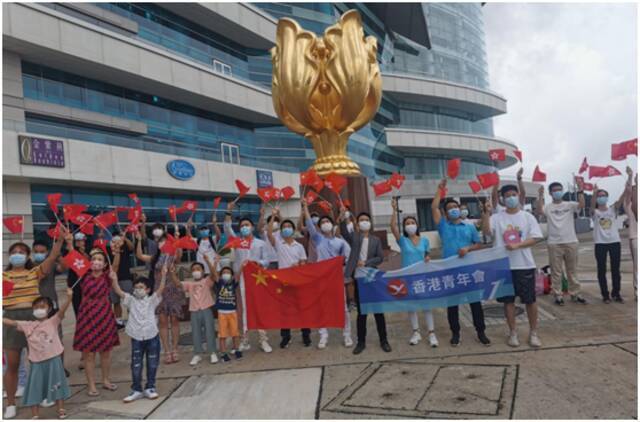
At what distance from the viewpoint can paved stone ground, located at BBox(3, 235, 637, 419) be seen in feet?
11.7

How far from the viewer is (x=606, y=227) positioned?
21.6 feet

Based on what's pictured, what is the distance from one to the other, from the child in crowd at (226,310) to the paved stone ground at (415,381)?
265mm

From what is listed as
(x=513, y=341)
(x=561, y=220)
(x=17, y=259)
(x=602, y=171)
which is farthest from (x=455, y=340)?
(x=17, y=259)

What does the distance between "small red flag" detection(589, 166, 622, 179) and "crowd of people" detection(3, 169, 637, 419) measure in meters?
0.24

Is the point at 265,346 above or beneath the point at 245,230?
beneath

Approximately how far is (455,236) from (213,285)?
3160 mm

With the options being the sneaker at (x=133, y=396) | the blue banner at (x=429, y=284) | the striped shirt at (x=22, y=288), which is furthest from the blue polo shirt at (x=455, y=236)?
the striped shirt at (x=22, y=288)

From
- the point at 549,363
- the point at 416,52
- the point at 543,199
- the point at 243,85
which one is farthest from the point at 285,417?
the point at 416,52

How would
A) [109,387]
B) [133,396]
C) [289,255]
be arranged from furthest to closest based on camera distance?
[289,255] → [109,387] → [133,396]

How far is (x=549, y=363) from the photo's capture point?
434 centimetres

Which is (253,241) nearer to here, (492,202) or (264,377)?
(264,377)

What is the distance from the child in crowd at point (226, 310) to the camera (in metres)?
5.46

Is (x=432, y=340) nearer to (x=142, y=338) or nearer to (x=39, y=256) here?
(x=142, y=338)

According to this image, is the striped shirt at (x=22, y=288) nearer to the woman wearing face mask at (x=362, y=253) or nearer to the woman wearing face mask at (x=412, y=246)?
the woman wearing face mask at (x=362, y=253)
